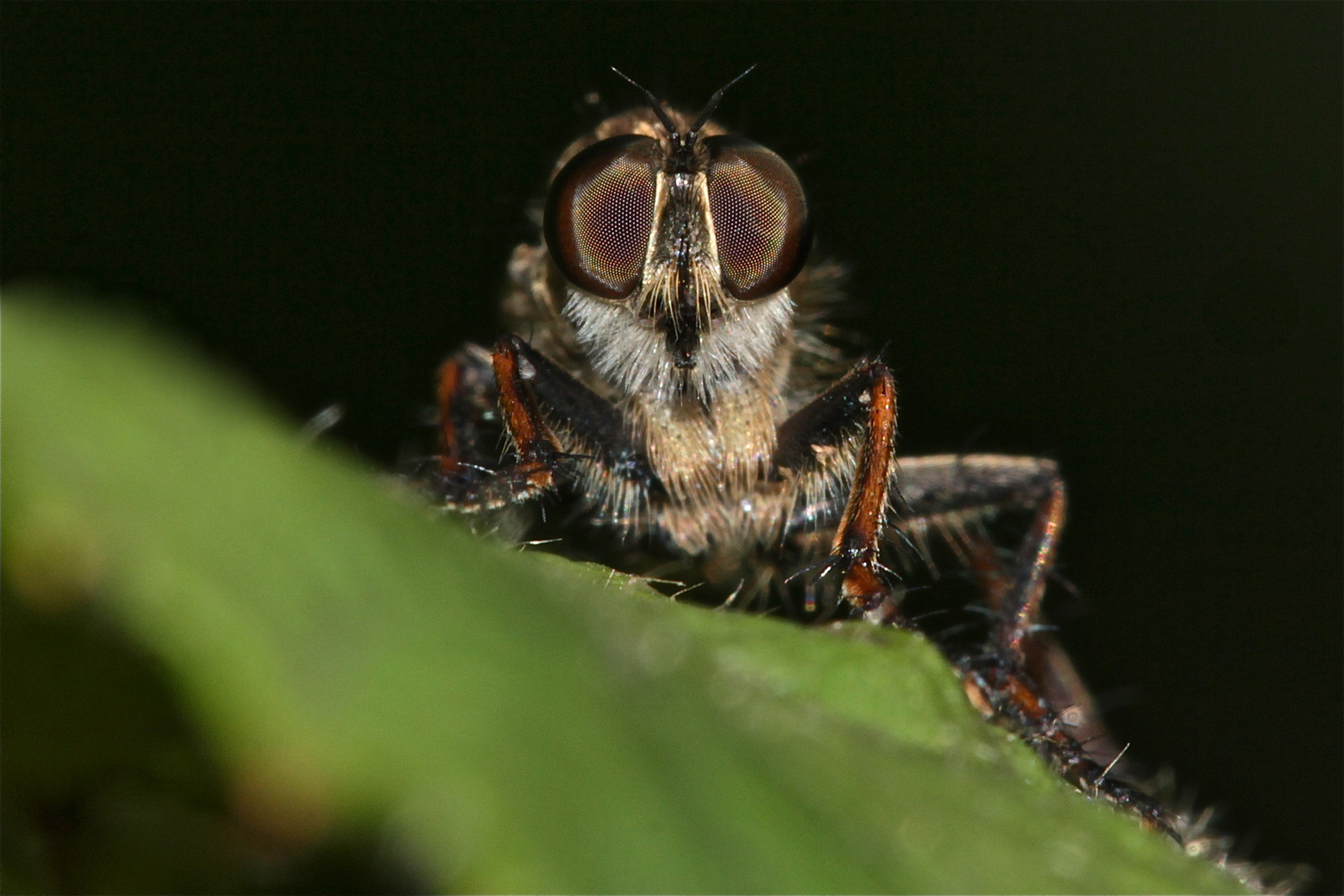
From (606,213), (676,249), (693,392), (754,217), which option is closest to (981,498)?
(693,392)

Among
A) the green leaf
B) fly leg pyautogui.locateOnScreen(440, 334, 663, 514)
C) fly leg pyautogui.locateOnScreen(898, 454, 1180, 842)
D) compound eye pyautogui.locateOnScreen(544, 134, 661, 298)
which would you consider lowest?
fly leg pyautogui.locateOnScreen(898, 454, 1180, 842)

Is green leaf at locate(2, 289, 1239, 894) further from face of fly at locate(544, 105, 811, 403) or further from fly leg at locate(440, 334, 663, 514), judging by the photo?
face of fly at locate(544, 105, 811, 403)

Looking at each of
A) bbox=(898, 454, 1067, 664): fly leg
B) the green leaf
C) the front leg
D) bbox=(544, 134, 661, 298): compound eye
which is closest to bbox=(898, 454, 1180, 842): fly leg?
bbox=(898, 454, 1067, 664): fly leg

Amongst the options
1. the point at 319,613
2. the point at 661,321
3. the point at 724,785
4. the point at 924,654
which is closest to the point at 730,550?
the point at 661,321

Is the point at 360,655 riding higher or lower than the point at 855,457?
higher

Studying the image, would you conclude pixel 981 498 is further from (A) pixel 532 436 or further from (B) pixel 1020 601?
(A) pixel 532 436

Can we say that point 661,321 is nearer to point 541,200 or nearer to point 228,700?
point 541,200
